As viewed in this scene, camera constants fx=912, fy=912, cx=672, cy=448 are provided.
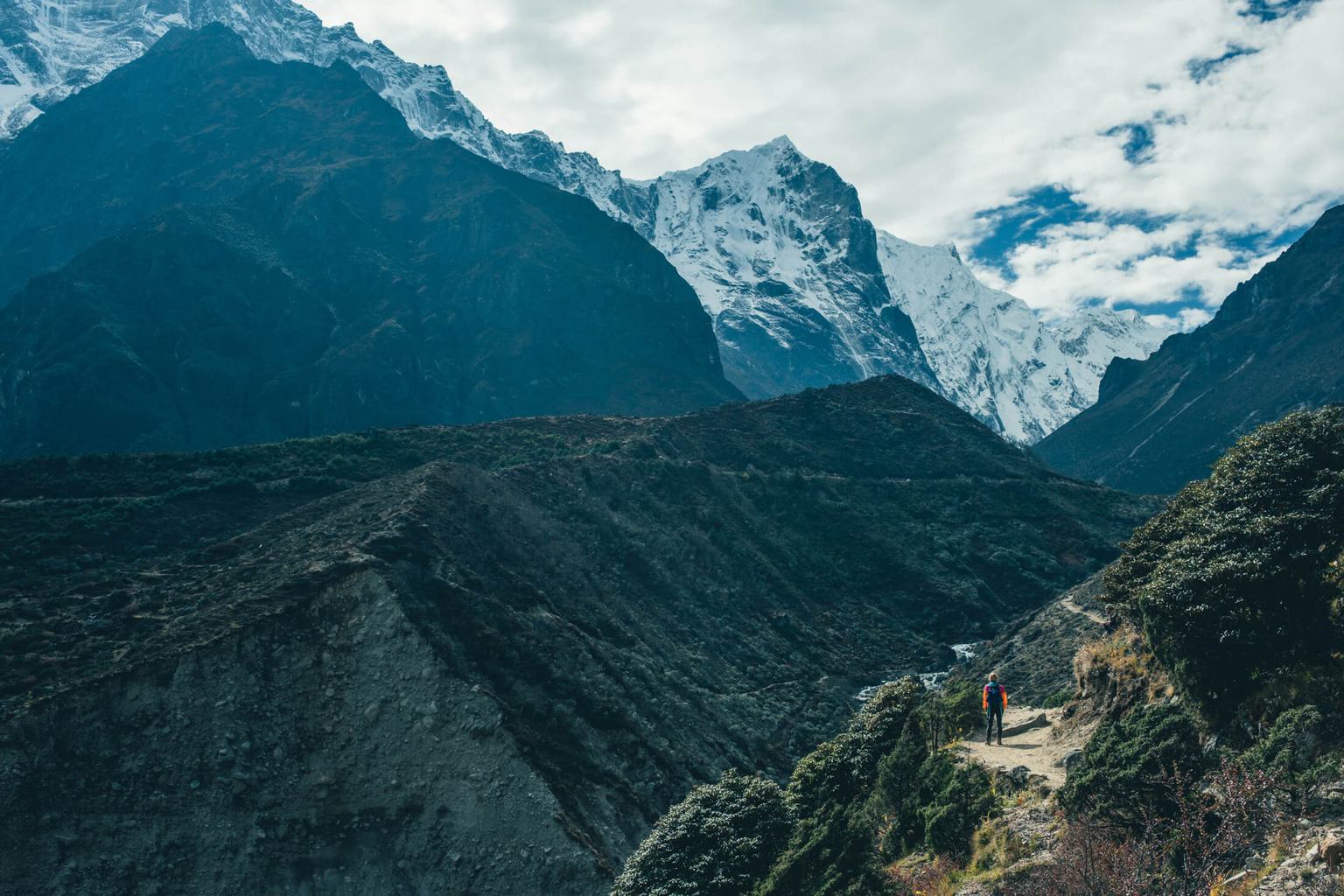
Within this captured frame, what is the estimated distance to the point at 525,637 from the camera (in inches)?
1463

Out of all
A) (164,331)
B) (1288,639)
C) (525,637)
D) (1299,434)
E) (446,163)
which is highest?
(446,163)

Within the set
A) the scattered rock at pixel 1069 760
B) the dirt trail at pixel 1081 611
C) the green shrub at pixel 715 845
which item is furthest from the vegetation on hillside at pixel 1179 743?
the dirt trail at pixel 1081 611

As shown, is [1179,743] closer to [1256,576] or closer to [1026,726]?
[1256,576]

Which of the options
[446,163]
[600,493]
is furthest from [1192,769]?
[446,163]

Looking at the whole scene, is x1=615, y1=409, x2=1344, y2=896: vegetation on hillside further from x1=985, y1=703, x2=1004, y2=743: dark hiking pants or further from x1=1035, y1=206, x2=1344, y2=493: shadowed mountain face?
x1=1035, y1=206, x2=1344, y2=493: shadowed mountain face

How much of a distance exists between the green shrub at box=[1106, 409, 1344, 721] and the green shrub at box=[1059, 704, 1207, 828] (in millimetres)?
1496

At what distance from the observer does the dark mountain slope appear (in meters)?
27.4

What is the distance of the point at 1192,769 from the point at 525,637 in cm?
2593

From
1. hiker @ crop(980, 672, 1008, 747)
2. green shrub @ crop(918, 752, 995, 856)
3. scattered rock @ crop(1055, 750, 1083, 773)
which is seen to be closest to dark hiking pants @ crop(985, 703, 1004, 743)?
hiker @ crop(980, 672, 1008, 747)

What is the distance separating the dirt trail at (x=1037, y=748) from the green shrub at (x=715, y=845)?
5.82 meters

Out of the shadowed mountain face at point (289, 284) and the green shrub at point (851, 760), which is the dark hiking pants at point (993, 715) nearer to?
the green shrub at point (851, 760)

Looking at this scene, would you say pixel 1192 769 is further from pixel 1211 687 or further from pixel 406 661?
pixel 406 661

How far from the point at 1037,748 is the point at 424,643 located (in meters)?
20.0

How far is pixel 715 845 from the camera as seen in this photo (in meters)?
21.6
